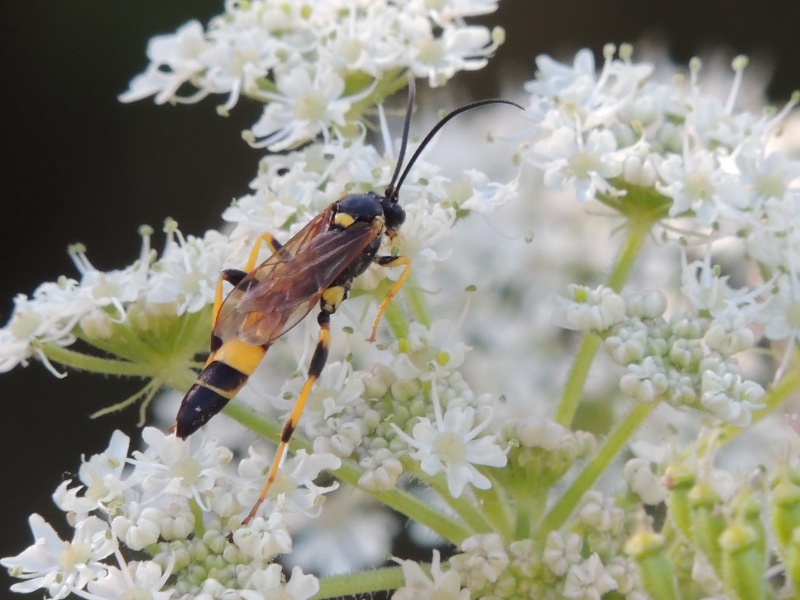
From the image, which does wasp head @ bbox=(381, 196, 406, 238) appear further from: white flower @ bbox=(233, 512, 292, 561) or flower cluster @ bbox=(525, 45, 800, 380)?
white flower @ bbox=(233, 512, 292, 561)

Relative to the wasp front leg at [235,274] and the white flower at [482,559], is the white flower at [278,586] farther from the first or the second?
the wasp front leg at [235,274]

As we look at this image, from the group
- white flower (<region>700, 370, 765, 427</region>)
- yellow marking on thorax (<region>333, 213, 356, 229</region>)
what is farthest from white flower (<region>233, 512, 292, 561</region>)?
white flower (<region>700, 370, 765, 427</region>)

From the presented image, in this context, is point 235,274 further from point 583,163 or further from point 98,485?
point 583,163

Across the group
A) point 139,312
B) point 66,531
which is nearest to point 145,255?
point 139,312

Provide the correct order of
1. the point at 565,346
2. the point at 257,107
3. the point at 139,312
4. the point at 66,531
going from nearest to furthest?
the point at 139,312 < the point at 565,346 < the point at 66,531 < the point at 257,107

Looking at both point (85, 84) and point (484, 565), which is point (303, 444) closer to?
point (484, 565)

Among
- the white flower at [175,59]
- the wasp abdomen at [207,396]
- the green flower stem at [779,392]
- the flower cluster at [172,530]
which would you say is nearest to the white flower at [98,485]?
the flower cluster at [172,530]
